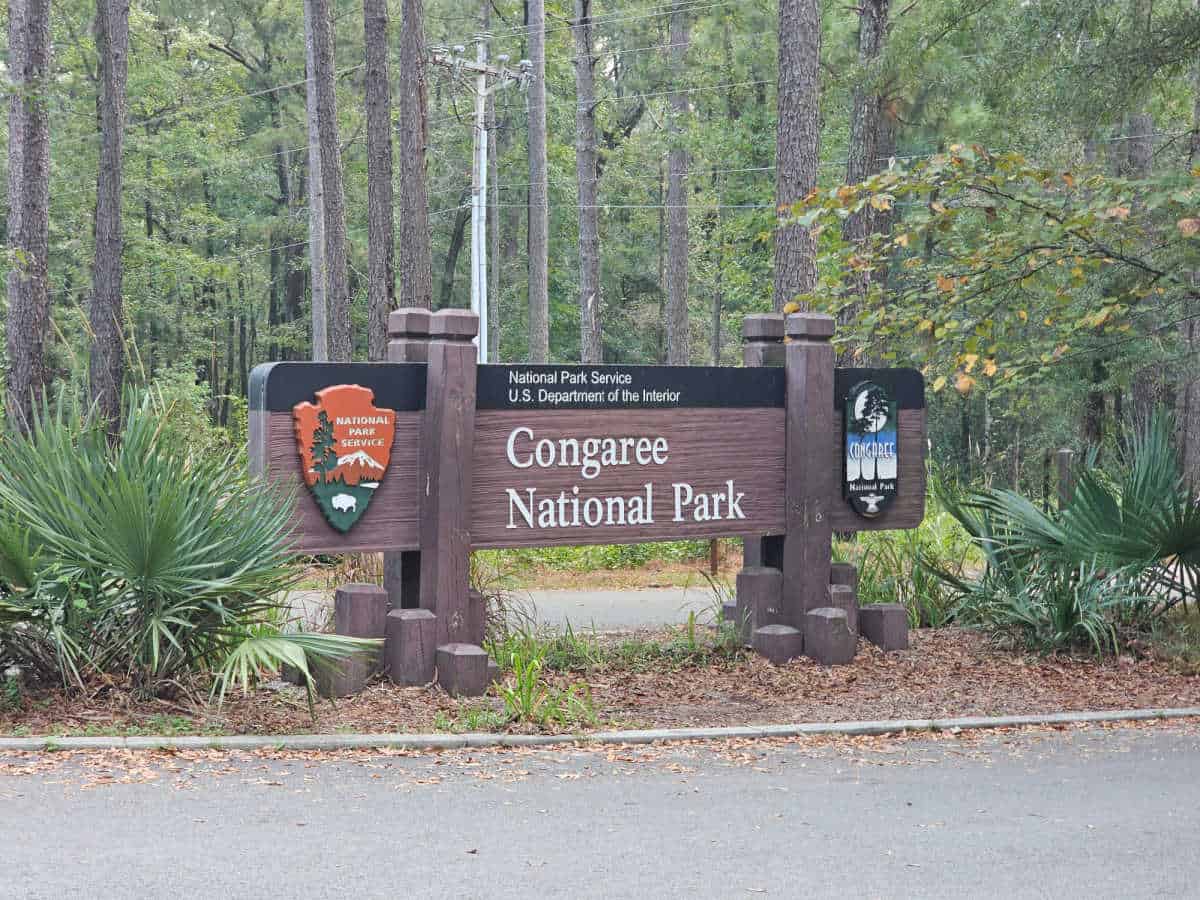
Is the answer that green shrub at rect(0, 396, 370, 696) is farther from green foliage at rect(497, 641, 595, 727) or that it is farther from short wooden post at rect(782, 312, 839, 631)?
short wooden post at rect(782, 312, 839, 631)

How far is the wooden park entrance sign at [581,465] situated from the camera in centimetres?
894

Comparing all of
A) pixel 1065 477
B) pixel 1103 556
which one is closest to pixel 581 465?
pixel 1103 556

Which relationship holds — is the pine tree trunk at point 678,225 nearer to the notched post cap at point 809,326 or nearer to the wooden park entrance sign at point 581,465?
the wooden park entrance sign at point 581,465

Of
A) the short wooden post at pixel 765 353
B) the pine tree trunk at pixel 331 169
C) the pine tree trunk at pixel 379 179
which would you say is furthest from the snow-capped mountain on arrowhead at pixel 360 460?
the pine tree trunk at pixel 331 169

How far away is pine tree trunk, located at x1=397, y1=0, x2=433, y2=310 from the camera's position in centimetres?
2162

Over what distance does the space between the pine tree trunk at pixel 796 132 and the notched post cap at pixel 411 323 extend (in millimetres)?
6524

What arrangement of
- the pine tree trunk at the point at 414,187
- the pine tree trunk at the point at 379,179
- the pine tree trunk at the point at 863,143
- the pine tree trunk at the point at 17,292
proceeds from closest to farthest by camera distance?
the pine tree trunk at the point at 863,143 → the pine tree trunk at the point at 17,292 → the pine tree trunk at the point at 379,179 → the pine tree trunk at the point at 414,187

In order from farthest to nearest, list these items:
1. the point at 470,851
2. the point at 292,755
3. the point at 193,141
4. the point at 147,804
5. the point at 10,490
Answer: the point at 193,141, the point at 10,490, the point at 292,755, the point at 147,804, the point at 470,851

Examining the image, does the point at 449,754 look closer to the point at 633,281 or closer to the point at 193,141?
the point at 193,141

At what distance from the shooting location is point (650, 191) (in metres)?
52.1

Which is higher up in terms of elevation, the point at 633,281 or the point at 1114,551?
the point at 633,281

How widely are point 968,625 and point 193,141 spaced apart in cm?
3433

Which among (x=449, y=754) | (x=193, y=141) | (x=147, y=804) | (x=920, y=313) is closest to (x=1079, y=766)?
(x=449, y=754)

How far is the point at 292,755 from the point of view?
7.15m
